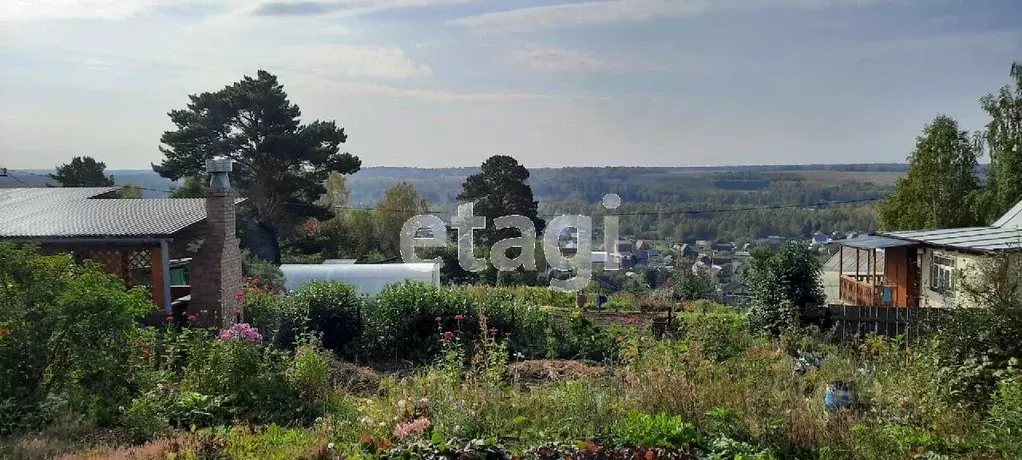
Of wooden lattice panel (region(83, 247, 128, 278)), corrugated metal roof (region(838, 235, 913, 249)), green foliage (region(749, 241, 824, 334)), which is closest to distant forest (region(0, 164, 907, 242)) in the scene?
corrugated metal roof (region(838, 235, 913, 249))

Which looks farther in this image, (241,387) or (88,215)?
(88,215)

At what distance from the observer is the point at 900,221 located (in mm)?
22812

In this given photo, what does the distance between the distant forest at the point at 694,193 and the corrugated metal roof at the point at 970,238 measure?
15.1 meters

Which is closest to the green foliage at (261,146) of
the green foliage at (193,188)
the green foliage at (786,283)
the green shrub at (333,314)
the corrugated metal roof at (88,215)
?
the green foliage at (193,188)

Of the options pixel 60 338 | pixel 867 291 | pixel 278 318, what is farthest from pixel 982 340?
pixel 867 291

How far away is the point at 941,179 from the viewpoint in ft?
72.6

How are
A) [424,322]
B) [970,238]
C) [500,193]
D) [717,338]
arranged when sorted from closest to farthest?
[717,338], [424,322], [970,238], [500,193]

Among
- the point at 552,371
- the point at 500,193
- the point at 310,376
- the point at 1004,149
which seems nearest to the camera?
the point at 310,376

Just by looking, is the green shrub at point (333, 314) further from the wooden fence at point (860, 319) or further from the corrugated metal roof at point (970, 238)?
the corrugated metal roof at point (970, 238)

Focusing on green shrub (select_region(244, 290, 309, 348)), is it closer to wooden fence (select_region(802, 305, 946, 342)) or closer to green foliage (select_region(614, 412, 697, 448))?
green foliage (select_region(614, 412, 697, 448))

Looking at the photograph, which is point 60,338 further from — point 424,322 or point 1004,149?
point 1004,149

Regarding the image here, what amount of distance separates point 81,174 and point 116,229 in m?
23.7

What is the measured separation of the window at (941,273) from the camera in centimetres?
1460

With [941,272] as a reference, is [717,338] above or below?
below
